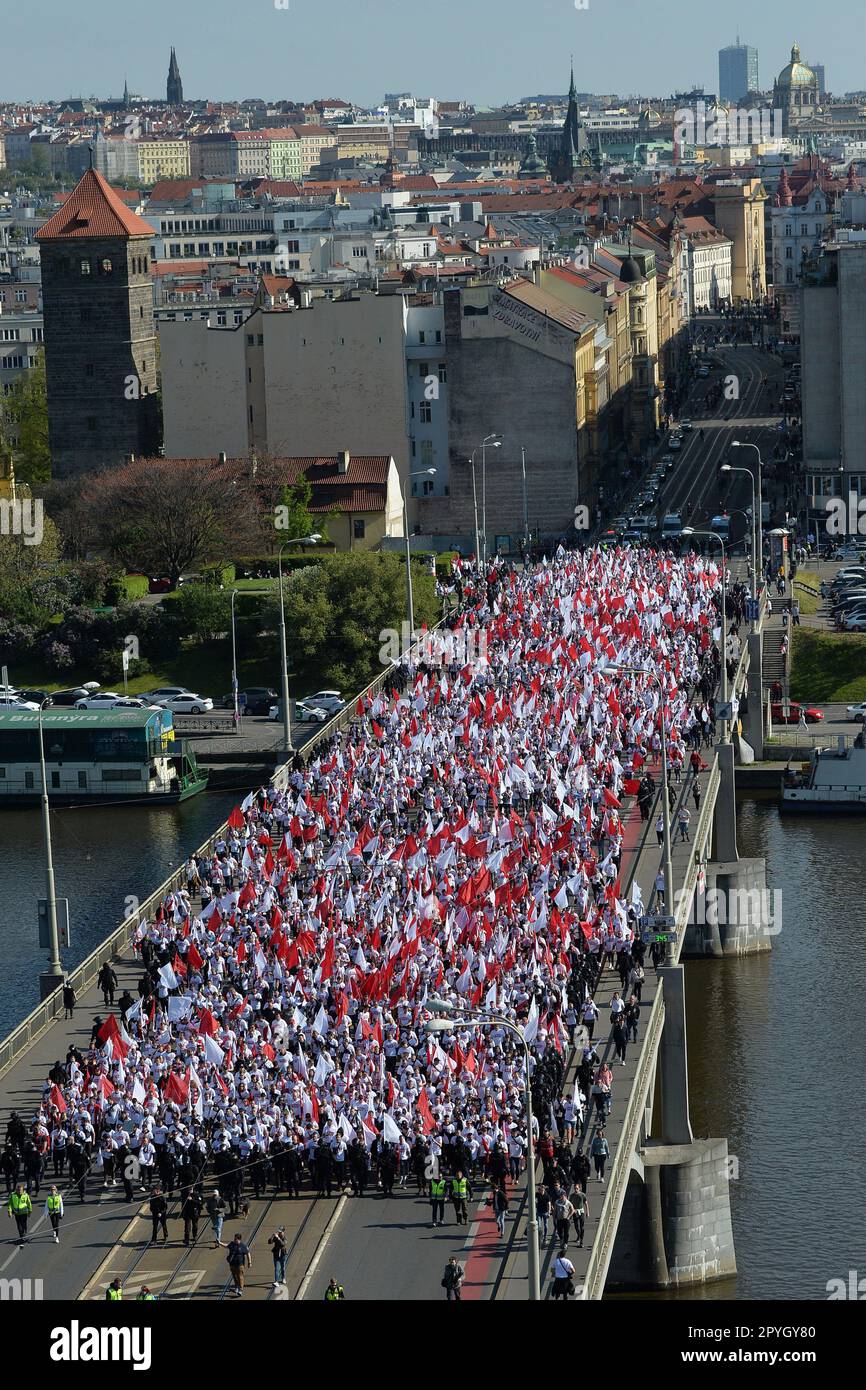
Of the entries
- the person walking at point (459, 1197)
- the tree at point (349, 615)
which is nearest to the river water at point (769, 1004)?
the person walking at point (459, 1197)

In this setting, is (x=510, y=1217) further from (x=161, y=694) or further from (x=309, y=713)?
(x=161, y=694)

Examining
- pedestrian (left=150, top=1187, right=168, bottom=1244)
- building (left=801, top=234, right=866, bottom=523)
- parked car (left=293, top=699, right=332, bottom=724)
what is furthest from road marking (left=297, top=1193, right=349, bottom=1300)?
building (left=801, top=234, right=866, bottom=523)

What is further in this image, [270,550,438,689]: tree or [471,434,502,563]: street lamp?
[471,434,502,563]: street lamp

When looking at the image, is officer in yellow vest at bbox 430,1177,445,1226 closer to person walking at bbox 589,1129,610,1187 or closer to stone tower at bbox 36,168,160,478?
person walking at bbox 589,1129,610,1187

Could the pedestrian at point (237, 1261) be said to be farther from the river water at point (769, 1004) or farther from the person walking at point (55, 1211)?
the river water at point (769, 1004)

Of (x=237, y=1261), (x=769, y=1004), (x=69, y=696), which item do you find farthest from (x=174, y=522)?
(x=237, y=1261)

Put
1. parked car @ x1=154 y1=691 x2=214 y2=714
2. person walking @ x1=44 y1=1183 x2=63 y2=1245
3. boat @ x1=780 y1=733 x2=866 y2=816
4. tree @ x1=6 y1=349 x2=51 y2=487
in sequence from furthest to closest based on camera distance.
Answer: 1. tree @ x1=6 y1=349 x2=51 y2=487
2. parked car @ x1=154 y1=691 x2=214 y2=714
3. boat @ x1=780 y1=733 x2=866 y2=816
4. person walking @ x1=44 y1=1183 x2=63 y2=1245

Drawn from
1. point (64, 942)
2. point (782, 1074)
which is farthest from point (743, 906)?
point (64, 942)
